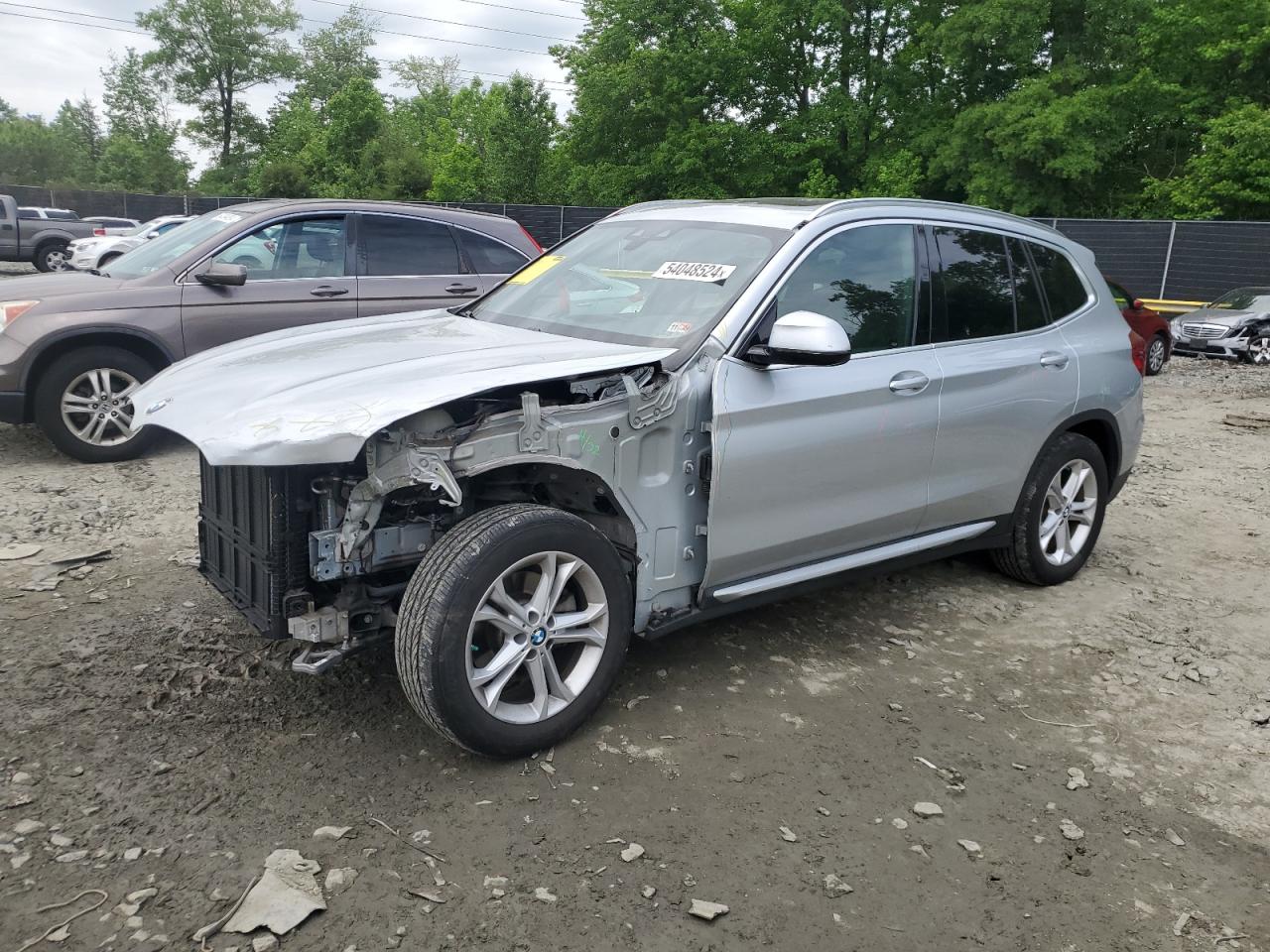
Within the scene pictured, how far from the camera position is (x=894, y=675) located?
417cm

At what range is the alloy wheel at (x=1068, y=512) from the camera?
16.9 ft

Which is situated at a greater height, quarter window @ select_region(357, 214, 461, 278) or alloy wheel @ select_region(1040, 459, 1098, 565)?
quarter window @ select_region(357, 214, 461, 278)

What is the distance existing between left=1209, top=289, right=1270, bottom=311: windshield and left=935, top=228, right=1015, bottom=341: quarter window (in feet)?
50.4

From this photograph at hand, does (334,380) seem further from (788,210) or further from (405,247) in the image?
(405,247)

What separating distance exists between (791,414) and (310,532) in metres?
1.75

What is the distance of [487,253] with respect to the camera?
7.99m

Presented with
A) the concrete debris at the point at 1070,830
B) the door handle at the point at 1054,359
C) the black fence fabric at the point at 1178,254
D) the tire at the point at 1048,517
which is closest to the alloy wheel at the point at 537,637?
the concrete debris at the point at 1070,830

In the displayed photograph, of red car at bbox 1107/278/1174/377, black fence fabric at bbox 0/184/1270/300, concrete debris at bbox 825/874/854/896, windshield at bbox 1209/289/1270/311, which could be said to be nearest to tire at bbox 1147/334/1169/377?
red car at bbox 1107/278/1174/377

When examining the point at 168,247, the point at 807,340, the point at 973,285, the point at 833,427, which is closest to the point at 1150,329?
the point at 973,285

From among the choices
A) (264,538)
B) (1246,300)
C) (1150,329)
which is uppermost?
(1246,300)

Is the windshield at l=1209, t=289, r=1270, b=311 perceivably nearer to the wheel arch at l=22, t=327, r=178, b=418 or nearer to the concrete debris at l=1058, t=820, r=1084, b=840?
the concrete debris at l=1058, t=820, r=1084, b=840

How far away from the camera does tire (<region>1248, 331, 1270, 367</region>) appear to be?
55.2ft

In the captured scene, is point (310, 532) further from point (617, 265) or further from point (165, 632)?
point (617, 265)

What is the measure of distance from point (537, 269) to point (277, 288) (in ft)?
10.5
